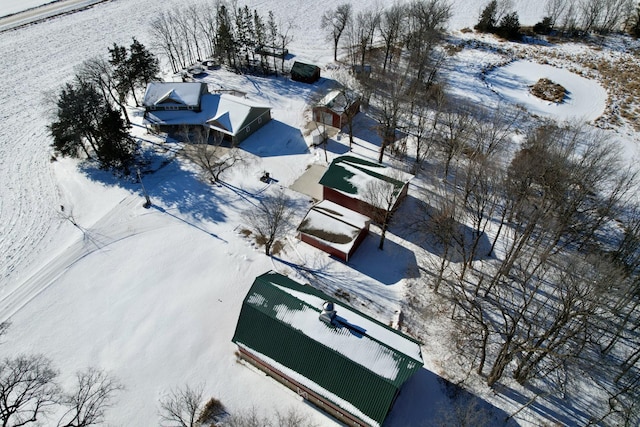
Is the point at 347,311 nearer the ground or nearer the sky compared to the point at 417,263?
nearer the sky

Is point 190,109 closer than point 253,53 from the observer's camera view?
Yes

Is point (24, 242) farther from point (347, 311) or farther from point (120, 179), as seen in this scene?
point (347, 311)

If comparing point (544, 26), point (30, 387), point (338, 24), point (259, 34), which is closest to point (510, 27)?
point (544, 26)

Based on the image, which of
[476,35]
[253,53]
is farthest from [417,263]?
[476,35]

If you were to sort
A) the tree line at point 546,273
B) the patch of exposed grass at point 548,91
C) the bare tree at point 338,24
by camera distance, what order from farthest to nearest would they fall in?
the bare tree at point 338,24 < the patch of exposed grass at point 548,91 < the tree line at point 546,273

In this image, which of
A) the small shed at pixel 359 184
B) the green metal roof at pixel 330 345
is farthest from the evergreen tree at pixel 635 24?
the green metal roof at pixel 330 345

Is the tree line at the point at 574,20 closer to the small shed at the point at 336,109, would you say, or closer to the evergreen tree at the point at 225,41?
the small shed at the point at 336,109
